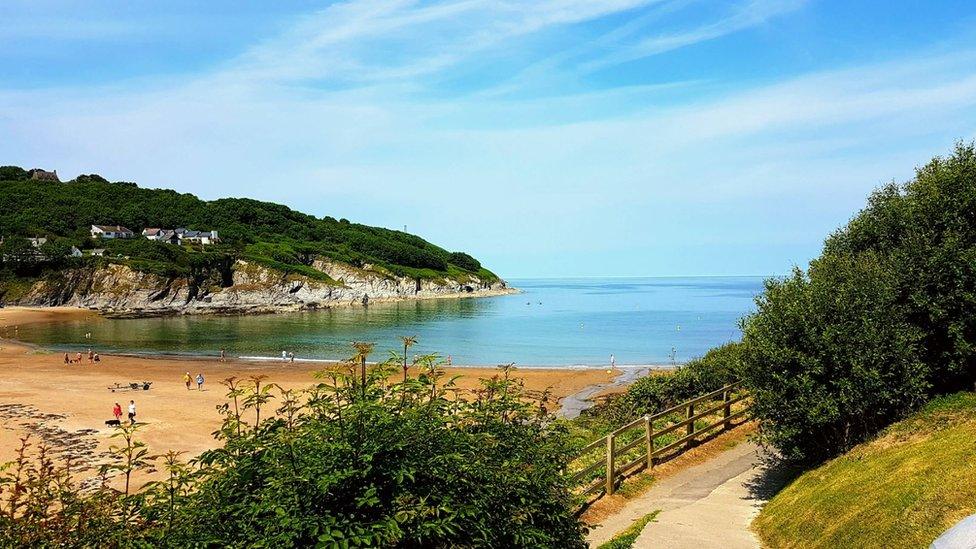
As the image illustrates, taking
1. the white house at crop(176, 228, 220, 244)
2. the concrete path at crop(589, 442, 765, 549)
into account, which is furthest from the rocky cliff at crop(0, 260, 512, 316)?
the concrete path at crop(589, 442, 765, 549)

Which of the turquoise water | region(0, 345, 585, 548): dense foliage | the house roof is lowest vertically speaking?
the turquoise water

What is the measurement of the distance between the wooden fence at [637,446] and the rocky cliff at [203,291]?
108917mm

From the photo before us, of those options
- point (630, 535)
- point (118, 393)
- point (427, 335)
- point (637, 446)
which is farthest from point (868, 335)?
point (427, 335)

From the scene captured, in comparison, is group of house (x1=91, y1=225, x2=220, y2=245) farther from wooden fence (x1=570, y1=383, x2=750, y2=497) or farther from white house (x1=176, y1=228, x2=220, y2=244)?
wooden fence (x1=570, y1=383, x2=750, y2=497)

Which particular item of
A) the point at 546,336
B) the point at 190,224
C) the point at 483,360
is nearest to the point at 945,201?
the point at 483,360

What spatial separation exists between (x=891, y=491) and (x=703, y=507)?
4.09 meters

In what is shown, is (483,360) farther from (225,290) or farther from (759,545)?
(225,290)

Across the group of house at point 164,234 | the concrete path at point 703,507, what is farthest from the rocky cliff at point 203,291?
the concrete path at point 703,507

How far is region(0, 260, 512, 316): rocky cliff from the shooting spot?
11138 centimetres

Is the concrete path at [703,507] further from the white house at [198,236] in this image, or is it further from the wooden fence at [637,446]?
the white house at [198,236]

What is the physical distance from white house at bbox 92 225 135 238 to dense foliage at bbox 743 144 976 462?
527 feet

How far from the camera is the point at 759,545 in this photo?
427 inches

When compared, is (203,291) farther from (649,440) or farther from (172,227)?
(649,440)

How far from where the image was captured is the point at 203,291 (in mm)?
121938
